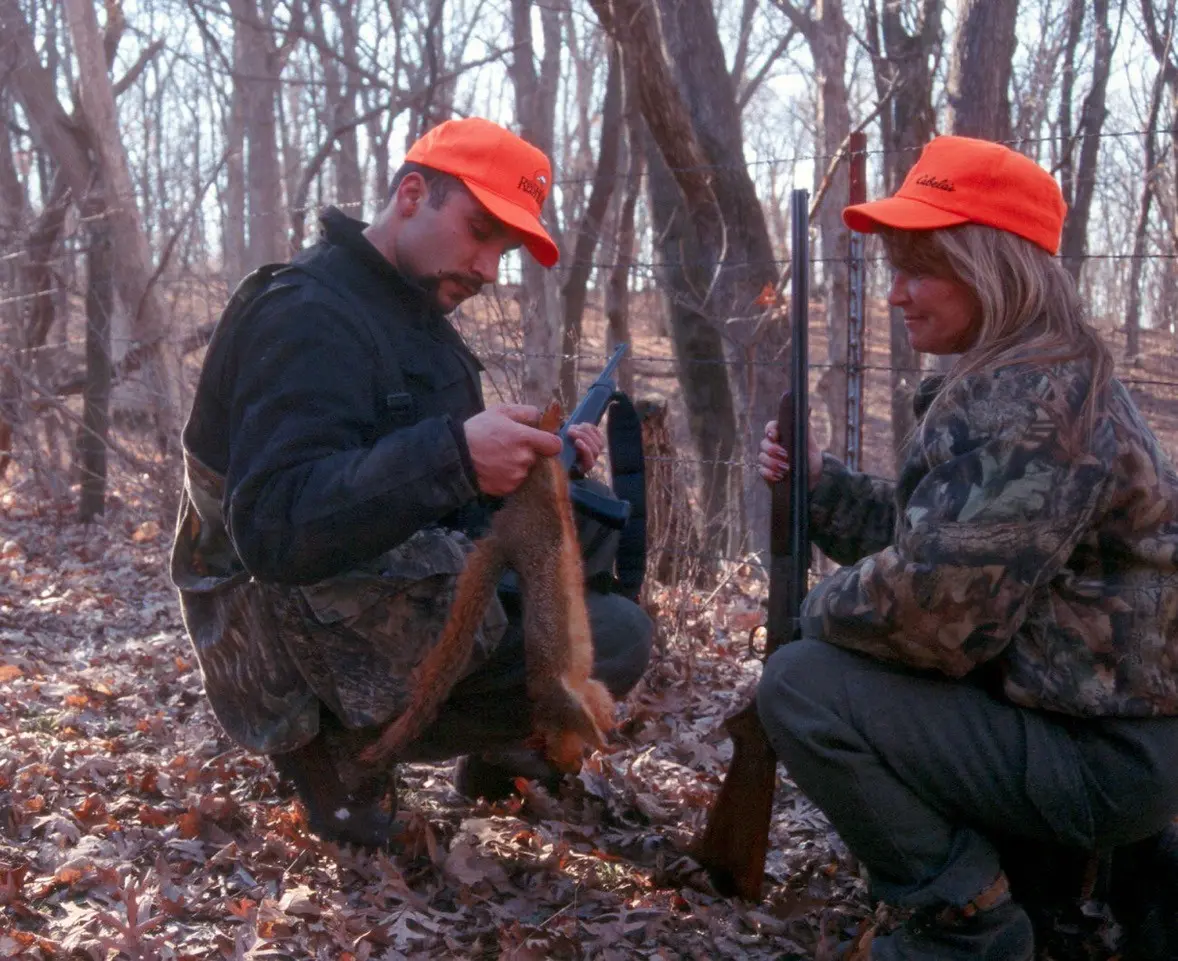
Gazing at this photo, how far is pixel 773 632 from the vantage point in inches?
150

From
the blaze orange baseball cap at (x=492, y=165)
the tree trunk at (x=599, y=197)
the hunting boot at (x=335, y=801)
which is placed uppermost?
the tree trunk at (x=599, y=197)

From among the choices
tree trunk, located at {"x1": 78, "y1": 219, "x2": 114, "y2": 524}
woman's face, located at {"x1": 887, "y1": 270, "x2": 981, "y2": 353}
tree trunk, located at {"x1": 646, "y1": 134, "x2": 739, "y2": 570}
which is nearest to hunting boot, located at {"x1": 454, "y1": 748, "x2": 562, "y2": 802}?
woman's face, located at {"x1": 887, "y1": 270, "x2": 981, "y2": 353}

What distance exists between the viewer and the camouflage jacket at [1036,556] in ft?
9.11

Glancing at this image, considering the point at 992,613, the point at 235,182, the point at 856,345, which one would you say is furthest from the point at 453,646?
the point at 235,182

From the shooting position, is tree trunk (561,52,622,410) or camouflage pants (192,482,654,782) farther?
tree trunk (561,52,622,410)

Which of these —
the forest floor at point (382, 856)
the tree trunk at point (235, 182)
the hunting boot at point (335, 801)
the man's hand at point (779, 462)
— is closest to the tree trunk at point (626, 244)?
the forest floor at point (382, 856)

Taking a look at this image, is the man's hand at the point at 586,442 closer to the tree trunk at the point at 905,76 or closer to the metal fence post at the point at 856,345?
the metal fence post at the point at 856,345

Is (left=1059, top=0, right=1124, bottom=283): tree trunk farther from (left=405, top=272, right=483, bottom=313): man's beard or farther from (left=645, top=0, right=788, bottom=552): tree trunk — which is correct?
(left=405, top=272, right=483, bottom=313): man's beard

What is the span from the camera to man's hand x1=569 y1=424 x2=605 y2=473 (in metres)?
3.53

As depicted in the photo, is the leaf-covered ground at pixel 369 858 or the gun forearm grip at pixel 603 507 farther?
the gun forearm grip at pixel 603 507

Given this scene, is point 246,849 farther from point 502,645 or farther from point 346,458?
point 346,458

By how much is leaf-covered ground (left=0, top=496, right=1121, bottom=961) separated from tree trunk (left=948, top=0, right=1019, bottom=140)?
15.5 ft

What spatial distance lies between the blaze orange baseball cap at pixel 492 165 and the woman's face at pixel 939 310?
1029 millimetres

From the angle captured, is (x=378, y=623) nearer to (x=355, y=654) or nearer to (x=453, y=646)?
(x=355, y=654)
